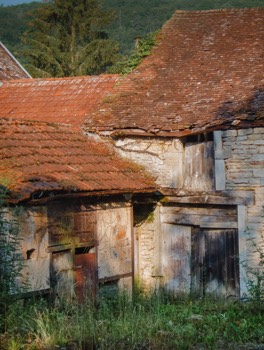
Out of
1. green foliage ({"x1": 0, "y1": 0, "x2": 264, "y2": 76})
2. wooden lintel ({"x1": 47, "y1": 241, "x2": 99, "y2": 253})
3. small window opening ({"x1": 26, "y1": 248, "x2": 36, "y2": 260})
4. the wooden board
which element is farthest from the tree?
small window opening ({"x1": 26, "y1": 248, "x2": 36, "y2": 260})

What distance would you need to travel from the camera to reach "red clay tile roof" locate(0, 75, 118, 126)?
694 inches

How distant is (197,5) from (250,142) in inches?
1680

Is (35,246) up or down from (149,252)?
up

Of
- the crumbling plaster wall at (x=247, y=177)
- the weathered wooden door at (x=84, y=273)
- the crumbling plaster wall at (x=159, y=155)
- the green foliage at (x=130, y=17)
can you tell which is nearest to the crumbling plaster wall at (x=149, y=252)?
the crumbling plaster wall at (x=159, y=155)

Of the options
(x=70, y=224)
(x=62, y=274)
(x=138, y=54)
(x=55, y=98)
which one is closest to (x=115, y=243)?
(x=70, y=224)

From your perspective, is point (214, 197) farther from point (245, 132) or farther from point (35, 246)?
point (35, 246)

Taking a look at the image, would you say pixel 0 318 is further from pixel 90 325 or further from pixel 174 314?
pixel 174 314

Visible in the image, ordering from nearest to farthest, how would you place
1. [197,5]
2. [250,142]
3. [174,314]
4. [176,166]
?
[174,314] < [250,142] < [176,166] < [197,5]

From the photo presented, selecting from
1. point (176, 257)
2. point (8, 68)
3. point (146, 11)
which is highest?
point (146, 11)

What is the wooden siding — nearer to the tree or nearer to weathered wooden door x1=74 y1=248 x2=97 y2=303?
weathered wooden door x1=74 y1=248 x2=97 y2=303

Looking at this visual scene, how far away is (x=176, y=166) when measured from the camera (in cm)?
1559

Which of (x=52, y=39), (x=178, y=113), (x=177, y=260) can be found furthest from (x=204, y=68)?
(x=52, y=39)

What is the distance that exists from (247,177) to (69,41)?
62.3 feet

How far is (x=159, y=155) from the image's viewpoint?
15.8 m
